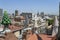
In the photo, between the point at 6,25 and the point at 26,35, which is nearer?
the point at 26,35

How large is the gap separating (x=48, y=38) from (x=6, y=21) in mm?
5147

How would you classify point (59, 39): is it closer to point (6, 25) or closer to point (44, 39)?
point (44, 39)

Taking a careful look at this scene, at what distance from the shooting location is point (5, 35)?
1741cm

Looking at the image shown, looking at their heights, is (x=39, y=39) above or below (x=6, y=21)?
below

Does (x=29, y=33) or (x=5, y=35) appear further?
(x=29, y=33)

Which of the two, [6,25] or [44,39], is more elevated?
[6,25]

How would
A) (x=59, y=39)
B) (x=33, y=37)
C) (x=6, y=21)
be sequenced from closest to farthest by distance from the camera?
(x=59, y=39) < (x=33, y=37) < (x=6, y=21)

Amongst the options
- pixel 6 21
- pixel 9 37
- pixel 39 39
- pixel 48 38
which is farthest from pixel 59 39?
pixel 6 21

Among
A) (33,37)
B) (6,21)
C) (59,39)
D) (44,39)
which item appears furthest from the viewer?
(6,21)

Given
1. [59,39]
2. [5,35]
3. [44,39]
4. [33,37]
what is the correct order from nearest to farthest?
[59,39], [5,35], [33,37], [44,39]

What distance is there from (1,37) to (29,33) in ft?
9.72

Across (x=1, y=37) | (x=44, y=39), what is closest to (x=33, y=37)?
(x=44, y=39)

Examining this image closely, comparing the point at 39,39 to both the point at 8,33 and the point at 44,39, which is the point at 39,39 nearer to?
the point at 44,39

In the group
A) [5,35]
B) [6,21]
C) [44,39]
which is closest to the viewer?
[5,35]
